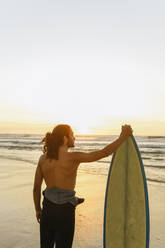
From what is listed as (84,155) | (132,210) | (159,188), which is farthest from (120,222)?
(159,188)

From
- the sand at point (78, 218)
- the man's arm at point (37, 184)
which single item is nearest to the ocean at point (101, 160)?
the sand at point (78, 218)

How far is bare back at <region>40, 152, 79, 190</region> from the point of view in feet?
7.07

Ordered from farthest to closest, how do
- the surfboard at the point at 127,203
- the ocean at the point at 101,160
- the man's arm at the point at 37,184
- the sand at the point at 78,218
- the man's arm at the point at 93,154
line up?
the ocean at the point at 101,160, the sand at the point at 78,218, the surfboard at the point at 127,203, the man's arm at the point at 37,184, the man's arm at the point at 93,154

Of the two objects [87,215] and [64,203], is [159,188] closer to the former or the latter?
[87,215]

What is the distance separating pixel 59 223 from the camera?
222 centimetres

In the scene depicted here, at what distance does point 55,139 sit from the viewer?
7.22 feet

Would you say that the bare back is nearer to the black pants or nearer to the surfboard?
the black pants

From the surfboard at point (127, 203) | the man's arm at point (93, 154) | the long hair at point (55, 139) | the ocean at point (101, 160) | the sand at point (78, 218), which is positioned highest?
the long hair at point (55, 139)

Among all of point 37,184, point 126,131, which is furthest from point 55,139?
point 126,131

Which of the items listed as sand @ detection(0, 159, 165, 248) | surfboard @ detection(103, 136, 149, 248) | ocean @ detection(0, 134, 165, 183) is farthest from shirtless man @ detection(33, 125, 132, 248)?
ocean @ detection(0, 134, 165, 183)

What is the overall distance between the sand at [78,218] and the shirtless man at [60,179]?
182 centimetres

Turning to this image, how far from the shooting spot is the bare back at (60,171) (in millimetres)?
2156

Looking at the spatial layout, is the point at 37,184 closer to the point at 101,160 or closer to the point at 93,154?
the point at 93,154

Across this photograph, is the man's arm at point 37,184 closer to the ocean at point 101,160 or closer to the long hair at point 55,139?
the long hair at point 55,139
